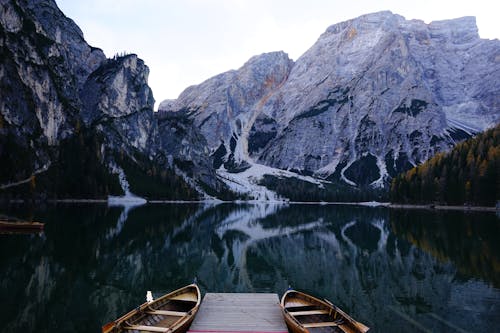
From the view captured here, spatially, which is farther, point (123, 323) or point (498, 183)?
point (498, 183)

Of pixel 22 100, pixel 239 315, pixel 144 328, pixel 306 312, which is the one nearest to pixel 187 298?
pixel 239 315

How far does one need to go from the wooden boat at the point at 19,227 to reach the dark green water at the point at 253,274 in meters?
2.56

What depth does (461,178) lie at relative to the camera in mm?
152375

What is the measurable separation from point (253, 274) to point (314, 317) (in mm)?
17684

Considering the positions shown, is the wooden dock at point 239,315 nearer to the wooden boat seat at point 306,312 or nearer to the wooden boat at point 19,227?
the wooden boat seat at point 306,312

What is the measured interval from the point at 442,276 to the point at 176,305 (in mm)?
25268

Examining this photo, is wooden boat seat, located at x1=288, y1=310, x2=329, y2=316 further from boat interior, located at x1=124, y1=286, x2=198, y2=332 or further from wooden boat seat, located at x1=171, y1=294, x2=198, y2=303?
wooden boat seat, located at x1=171, y1=294, x2=198, y2=303

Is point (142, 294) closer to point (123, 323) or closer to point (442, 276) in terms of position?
point (123, 323)

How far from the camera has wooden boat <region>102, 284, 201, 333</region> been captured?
55.5ft

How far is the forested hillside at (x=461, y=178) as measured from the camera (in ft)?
463

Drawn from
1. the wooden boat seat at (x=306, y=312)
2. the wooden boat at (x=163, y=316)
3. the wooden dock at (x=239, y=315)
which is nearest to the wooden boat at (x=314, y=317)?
the wooden boat seat at (x=306, y=312)

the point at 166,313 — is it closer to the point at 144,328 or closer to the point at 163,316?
the point at 163,316

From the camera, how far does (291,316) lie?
19141mm

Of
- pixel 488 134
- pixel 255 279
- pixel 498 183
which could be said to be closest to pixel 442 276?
pixel 255 279
